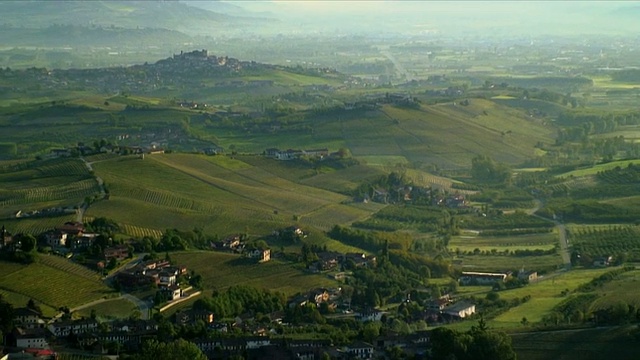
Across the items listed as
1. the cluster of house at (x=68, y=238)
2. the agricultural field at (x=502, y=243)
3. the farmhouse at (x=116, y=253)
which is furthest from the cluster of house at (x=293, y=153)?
the farmhouse at (x=116, y=253)

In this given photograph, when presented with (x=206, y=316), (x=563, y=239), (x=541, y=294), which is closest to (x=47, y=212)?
(x=206, y=316)

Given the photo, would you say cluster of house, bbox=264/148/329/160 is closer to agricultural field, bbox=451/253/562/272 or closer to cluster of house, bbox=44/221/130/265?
agricultural field, bbox=451/253/562/272

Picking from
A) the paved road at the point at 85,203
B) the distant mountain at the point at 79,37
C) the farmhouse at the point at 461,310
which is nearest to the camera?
the farmhouse at the point at 461,310

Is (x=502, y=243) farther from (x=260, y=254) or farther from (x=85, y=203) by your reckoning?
(x=85, y=203)

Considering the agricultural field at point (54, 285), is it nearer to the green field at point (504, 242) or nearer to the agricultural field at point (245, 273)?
the agricultural field at point (245, 273)

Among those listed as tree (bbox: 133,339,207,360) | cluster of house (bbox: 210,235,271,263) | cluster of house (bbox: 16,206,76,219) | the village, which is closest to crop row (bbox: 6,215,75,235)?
cluster of house (bbox: 16,206,76,219)

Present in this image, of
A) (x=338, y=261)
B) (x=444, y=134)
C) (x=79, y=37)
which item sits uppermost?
(x=338, y=261)
